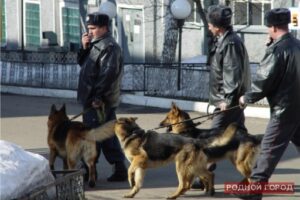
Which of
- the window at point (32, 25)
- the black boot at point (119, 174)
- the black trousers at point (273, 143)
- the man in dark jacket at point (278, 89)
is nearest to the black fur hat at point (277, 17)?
the man in dark jacket at point (278, 89)

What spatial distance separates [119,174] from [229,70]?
1999 mm

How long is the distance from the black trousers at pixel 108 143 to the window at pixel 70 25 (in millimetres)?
19267

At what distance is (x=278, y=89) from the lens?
809 centimetres

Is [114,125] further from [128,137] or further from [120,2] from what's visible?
[120,2]

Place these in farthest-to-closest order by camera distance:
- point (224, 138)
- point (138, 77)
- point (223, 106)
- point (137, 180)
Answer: point (138, 77) → point (223, 106) → point (137, 180) → point (224, 138)

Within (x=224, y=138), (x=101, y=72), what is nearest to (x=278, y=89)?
(x=224, y=138)

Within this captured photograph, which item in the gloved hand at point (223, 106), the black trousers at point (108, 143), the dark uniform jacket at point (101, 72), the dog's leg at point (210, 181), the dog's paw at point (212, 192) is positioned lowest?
the dog's paw at point (212, 192)

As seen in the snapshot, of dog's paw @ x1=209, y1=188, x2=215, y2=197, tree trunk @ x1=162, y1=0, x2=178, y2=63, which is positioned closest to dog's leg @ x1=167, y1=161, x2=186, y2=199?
dog's paw @ x1=209, y1=188, x2=215, y2=197

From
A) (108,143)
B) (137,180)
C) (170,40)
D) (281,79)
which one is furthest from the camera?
(170,40)

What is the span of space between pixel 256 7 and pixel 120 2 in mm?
5170

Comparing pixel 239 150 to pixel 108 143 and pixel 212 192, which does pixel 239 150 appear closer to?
pixel 212 192

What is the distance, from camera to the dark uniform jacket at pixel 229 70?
374 inches

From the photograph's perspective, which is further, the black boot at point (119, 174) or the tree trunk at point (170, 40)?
the tree trunk at point (170, 40)

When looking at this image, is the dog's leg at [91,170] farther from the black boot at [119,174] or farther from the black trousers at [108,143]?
the black boot at [119,174]
